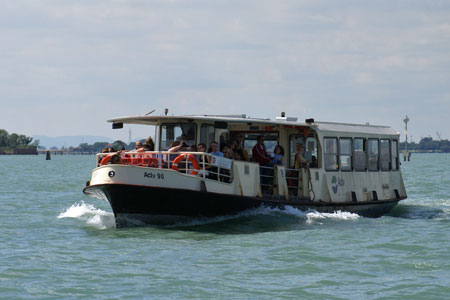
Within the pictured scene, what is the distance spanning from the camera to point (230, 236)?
18.8m

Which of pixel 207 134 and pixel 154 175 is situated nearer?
pixel 154 175

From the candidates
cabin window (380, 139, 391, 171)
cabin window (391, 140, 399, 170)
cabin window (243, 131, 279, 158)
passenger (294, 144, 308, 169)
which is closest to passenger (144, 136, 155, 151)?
cabin window (243, 131, 279, 158)

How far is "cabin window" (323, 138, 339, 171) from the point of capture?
23814 mm

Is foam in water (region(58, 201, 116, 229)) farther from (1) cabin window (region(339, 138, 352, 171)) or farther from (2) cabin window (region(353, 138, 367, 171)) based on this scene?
(2) cabin window (region(353, 138, 367, 171))

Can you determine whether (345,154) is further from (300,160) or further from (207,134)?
(207,134)

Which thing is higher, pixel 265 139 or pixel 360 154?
pixel 265 139

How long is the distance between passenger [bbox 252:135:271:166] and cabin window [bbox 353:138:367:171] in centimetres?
424

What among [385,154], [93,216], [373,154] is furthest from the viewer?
[385,154]

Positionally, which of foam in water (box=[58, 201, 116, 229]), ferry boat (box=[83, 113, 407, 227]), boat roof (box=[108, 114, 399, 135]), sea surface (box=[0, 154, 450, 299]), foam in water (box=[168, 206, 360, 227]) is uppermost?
boat roof (box=[108, 114, 399, 135])

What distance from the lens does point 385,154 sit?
2703cm

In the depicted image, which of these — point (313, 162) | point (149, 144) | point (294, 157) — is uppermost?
point (149, 144)

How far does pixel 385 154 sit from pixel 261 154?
6772 mm

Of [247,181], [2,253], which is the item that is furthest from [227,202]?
[2,253]

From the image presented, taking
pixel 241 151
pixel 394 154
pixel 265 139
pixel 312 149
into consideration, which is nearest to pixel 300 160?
pixel 312 149
